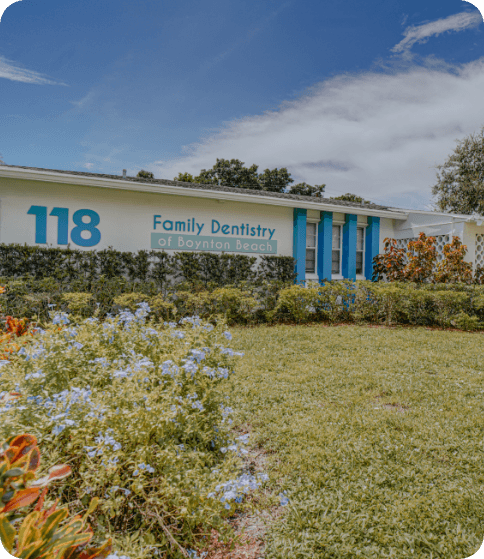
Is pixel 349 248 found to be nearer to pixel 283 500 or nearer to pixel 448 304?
pixel 448 304

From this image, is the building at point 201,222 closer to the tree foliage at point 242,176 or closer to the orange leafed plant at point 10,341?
the orange leafed plant at point 10,341

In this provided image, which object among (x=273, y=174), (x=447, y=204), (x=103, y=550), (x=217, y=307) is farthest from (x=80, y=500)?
(x=273, y=174)

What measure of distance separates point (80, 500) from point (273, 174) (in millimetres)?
35775

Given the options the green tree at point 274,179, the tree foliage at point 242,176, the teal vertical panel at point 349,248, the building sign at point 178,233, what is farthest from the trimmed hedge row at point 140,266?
the green tree at point 274,179

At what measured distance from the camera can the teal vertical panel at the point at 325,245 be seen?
1103cm

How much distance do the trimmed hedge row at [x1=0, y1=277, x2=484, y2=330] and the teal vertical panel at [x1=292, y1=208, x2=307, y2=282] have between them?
1.48 m

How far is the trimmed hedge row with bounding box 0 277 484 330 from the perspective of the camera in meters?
7.23

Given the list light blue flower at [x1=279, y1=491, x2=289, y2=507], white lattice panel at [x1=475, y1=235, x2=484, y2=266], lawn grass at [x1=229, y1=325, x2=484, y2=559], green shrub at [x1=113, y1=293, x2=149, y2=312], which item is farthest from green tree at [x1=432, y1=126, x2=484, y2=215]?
light blue flower at [x1=279, y1=491, x2=289, y2=507]

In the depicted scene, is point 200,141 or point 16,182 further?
point 16,182

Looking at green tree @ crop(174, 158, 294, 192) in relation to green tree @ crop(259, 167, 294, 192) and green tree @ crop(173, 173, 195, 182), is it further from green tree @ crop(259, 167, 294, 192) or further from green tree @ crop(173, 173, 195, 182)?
green tree @ crop(173, 173, 195, 182)

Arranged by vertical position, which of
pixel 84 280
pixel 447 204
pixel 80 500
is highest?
pixel 447 204

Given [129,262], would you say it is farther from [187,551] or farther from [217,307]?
[187,551]

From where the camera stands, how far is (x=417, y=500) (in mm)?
2320

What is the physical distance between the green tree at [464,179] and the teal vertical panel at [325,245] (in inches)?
672
